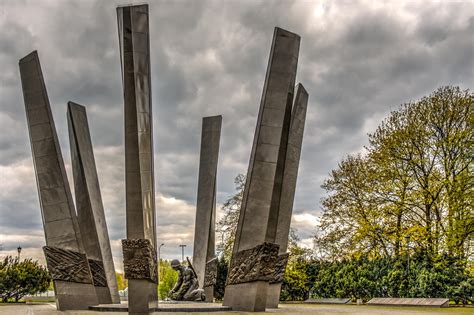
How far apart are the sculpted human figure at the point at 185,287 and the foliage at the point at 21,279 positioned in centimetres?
1271

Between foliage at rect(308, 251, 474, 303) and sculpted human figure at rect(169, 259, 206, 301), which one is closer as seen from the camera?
sculpted human figure at rect(169, 259, 206, 301)

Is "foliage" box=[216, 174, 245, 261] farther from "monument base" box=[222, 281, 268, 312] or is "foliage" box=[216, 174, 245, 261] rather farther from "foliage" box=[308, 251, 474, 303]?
"monument base" box=[222, 281, 268, 312]

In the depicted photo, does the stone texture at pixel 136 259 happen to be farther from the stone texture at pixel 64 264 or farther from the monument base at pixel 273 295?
the monument base at pixel 273 295

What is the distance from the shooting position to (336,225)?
28844mm

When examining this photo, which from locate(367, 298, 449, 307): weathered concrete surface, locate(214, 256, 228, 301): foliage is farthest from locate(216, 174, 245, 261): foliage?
locate(367, 298, 449, 307): weathered concrete surface

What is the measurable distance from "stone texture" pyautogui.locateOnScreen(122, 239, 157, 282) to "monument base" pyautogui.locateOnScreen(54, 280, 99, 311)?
3.48 metres

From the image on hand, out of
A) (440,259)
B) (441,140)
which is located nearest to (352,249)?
(440,259)

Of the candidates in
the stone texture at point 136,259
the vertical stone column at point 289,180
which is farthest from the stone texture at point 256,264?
the vertical stone column at point 289,180

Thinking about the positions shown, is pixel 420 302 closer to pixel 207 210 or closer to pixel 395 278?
pixel 395 278

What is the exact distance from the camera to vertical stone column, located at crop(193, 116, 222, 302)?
20.8 metres

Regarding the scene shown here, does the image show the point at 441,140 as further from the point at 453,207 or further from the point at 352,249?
the point at 352,249

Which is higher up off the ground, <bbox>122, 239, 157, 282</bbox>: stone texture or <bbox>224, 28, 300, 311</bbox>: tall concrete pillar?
<bbox>224, 28, 300, 311</bbox>: tall concrete pillar

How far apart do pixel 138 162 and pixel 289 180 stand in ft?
24.7

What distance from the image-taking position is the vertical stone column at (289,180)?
17531mm
